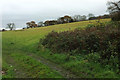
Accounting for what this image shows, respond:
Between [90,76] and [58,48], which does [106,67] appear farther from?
[58,48]

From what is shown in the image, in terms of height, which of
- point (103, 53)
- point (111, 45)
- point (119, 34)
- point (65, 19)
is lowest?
point (103, 53)

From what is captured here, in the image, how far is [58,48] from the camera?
1759cm

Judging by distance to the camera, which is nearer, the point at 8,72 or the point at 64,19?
the point at 8,72

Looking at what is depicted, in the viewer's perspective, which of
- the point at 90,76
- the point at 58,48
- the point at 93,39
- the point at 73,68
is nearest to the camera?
the point at 90,76

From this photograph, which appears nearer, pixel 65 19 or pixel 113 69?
pixel 113 69

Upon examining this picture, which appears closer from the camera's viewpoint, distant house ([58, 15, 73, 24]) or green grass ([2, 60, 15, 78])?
green grass ([2, 60, 15, 78])

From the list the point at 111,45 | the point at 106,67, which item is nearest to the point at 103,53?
the point at 111,45

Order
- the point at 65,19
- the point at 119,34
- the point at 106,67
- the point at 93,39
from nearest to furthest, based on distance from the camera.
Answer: the point at 106,67
the point at 119,34
the point at 93,39
the point at 65,19

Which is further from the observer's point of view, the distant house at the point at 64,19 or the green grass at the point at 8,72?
the distant house at the point at 64,19

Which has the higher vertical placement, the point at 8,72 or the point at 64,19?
the point at 64,19

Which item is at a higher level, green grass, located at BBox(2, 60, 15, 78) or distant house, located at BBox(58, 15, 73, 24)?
distant house, located at BBox(58, 15, 73, 24)

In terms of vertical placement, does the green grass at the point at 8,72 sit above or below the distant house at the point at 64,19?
below

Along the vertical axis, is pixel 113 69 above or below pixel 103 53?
below

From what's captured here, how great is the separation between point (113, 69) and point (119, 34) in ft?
18.2
